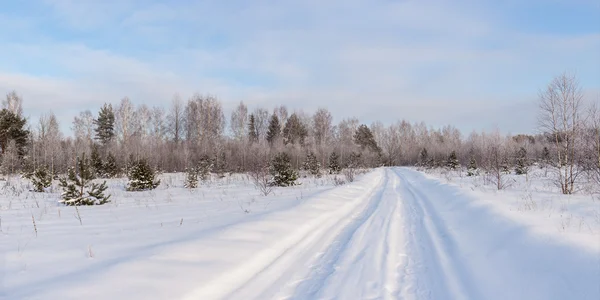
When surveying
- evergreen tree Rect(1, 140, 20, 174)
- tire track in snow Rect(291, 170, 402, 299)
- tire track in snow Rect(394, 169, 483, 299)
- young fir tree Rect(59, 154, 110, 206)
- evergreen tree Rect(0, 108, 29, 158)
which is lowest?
tire track in snow Rect(394, 169, 483, 299)

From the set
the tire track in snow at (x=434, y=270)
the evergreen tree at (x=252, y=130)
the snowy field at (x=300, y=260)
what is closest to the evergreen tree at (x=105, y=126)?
the evergreen tree at (x=252, y=130)

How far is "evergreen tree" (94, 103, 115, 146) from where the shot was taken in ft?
181

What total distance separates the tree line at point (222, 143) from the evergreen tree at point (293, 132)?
0.22m

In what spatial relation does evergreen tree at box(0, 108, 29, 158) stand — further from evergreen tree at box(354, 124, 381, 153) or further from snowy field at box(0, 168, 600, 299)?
evergreen tree at box(354, 124, 381, 153)

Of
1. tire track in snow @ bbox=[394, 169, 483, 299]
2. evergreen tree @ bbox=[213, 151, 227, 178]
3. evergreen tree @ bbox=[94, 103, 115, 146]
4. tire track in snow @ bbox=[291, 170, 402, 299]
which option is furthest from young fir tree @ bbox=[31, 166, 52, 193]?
evergreen tree @ bbox=[94, 103, 115, 146]

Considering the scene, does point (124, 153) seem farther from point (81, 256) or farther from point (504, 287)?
point (504, 287)

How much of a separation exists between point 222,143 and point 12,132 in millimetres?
26448

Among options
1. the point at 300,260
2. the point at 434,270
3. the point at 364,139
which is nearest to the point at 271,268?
the point at 300,260

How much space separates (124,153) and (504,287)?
48.7 metres

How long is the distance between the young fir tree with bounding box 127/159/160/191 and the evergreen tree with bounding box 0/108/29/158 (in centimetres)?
2205

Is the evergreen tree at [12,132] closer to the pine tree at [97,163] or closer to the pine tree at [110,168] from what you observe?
the pine tree at [97,163]

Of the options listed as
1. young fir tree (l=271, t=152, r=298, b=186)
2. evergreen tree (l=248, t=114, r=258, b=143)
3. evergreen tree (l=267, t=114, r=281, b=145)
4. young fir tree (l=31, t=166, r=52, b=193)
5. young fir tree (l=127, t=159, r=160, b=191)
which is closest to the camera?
young fir tree (l=31, t=166, r=52, b=193)

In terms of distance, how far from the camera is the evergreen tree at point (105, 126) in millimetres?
55125

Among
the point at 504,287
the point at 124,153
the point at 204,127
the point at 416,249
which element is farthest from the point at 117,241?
the point at 204,127
